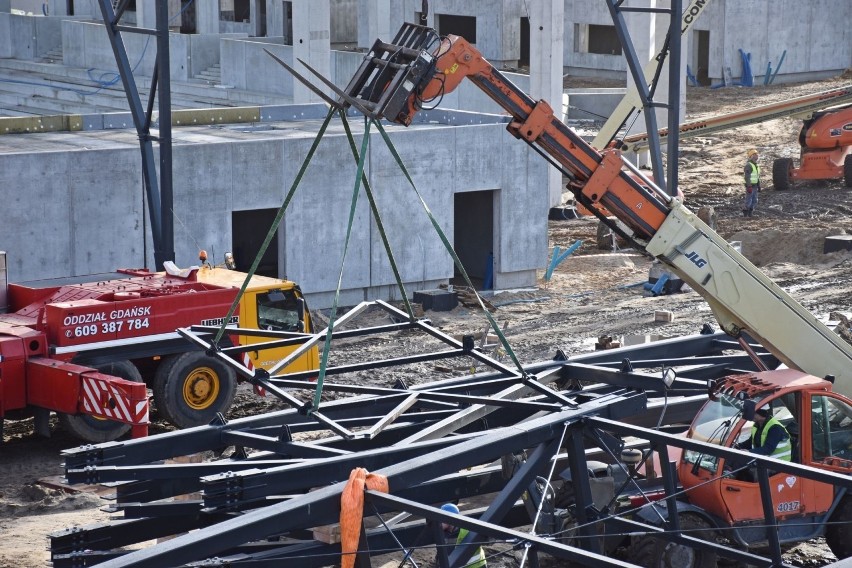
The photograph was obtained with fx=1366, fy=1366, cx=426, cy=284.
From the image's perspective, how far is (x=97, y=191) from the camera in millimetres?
21547

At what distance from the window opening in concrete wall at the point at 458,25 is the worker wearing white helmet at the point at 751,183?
27.4m

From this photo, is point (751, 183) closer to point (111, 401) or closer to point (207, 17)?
point (111, 401)

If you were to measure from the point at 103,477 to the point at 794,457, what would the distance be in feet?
19.1

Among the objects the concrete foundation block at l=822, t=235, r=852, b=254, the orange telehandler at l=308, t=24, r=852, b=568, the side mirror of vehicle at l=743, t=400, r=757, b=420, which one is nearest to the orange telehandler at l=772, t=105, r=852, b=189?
the concrete foundation block at l=822, t=235, r=852, b=254

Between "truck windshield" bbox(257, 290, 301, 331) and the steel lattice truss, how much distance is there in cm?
529

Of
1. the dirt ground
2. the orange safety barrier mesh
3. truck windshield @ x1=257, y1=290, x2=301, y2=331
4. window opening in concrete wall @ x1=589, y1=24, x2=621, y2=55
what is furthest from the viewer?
window opening in concrete wall @ x1=589, y1=24, x2=621, y2=55

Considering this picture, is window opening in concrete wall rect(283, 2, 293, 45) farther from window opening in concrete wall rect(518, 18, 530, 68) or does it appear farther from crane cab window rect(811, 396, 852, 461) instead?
crane cab window rect(811, 396, 852, 461)

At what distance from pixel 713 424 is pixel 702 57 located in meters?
41.3

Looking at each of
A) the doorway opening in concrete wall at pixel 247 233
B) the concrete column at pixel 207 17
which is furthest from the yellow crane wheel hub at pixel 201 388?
the concrete column at pixel 207 17

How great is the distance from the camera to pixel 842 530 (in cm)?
1197

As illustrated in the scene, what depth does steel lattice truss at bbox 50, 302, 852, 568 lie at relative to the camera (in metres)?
8.86

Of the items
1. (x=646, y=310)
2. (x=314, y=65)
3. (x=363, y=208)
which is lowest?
(x=646, y=310)

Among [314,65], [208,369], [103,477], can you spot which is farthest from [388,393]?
[314,65]

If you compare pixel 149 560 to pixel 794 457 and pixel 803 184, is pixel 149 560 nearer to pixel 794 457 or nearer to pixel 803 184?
pixel 794 457
